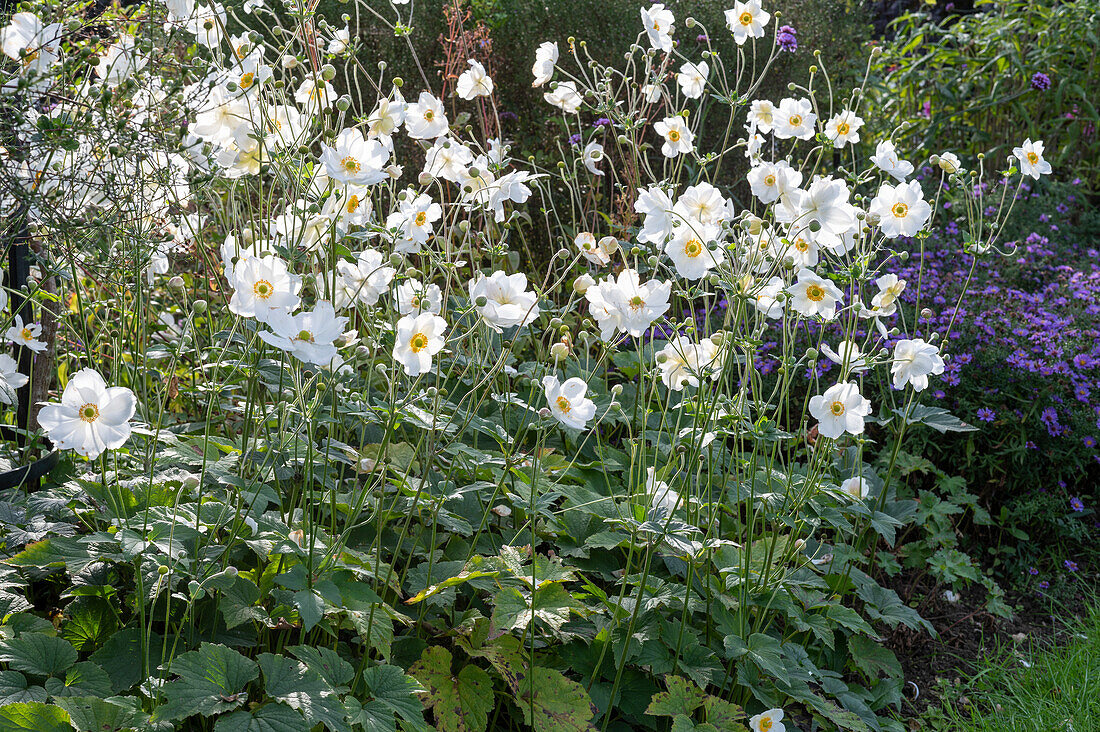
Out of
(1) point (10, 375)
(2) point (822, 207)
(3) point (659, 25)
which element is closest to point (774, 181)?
(2) point (822, 207)

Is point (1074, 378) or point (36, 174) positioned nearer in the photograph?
point (36, 174)

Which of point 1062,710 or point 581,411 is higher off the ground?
point 581,411

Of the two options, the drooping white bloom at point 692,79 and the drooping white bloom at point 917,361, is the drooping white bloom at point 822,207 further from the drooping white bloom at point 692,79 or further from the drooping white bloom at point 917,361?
the drooping white bloom at point 692,79

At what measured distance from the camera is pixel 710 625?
192 cm

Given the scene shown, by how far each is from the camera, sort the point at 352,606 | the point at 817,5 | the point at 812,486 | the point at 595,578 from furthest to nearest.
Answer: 1. the point at 817,5
2. the point at 595,578
3. the point at 812,486
4. the point at 352,606

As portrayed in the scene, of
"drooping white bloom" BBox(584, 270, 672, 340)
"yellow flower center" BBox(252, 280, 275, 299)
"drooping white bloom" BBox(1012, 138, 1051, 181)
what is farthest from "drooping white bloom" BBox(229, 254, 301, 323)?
"drooping white bloom" BBox(1012, 138, 1051, 181)

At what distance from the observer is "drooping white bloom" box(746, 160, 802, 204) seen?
161cm

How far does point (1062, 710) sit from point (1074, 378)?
4.09 ft

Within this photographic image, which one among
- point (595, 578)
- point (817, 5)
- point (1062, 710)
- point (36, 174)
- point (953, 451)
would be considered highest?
point (817, 5)

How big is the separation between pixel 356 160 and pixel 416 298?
32 centimetres

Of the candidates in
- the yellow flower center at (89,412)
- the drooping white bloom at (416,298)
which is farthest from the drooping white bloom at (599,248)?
the yellow flower center at (89,412)

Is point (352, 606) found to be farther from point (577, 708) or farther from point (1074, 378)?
point (1074, 378)

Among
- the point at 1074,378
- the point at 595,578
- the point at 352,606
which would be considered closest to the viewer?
the point at 352,606

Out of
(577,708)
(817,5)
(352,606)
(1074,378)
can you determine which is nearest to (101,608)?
(352,606)
